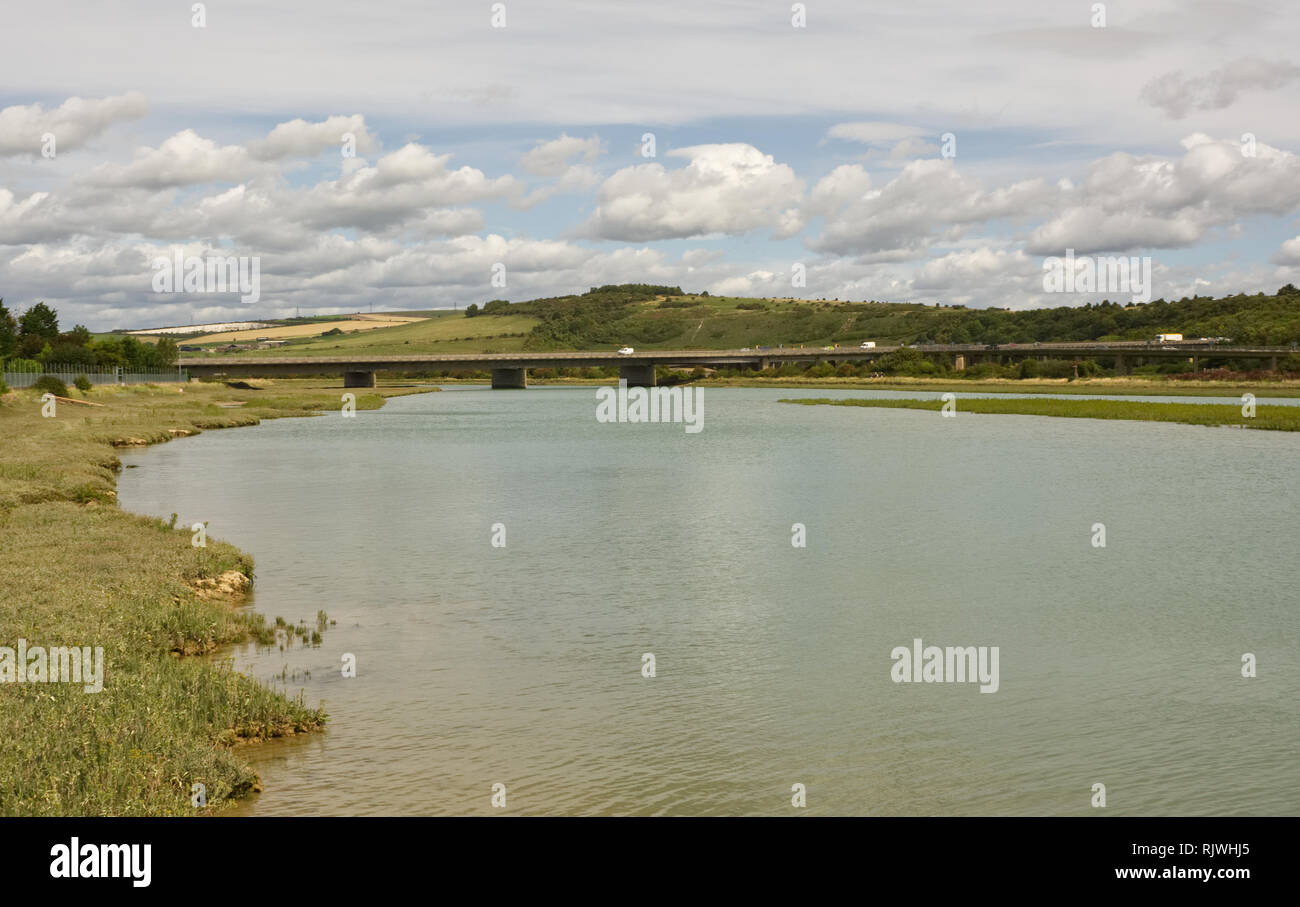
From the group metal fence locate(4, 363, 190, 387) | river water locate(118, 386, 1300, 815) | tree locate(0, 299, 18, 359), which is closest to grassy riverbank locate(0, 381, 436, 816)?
river water locate(118, 386, 1300, 815)

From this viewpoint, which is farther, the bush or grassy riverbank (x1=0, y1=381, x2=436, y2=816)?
the bush

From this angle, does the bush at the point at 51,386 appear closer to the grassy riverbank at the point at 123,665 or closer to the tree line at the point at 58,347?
the tree line at the point at 58,347

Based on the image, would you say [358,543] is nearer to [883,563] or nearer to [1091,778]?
[883,563]

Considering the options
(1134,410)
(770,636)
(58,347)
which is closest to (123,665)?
(770,636)

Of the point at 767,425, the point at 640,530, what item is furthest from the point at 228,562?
the point at 767,425

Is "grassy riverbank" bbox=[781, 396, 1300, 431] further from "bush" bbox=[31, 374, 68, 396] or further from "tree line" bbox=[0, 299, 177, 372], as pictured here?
"tree line" bbox=[0, 299, 177, 372]

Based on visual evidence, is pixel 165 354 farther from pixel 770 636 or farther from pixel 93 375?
pixel 770 636

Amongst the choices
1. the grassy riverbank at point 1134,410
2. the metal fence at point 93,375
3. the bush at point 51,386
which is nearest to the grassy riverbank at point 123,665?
the bush at point 51,386
